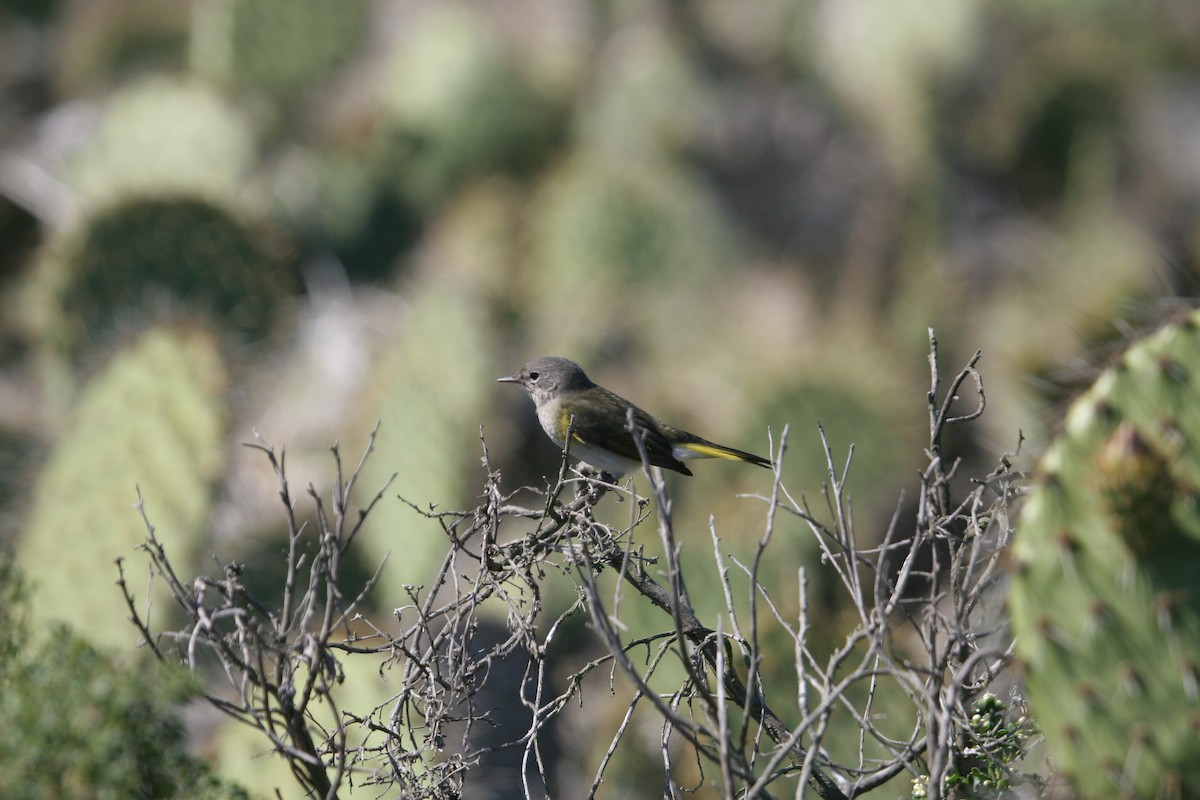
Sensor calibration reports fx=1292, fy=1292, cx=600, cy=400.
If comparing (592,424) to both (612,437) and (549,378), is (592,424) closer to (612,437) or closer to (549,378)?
(612,437)

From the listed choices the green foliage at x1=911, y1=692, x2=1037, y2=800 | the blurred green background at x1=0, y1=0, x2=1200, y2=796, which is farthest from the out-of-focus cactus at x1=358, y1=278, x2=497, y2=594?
the green foliage at x1=911, y1=692, x2=1037, y2=800

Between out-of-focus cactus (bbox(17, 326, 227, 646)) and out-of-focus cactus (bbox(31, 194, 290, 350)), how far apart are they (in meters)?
1.78

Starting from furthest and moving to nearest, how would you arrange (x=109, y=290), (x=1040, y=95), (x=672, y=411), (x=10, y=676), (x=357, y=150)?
(x=1040, y=95) → (x=357, y=150) → (x=672, y=411) → (x=109, y=290) → (x=10, y=676)

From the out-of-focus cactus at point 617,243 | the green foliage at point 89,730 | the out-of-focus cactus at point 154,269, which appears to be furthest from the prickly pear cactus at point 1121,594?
the out-of-focus cactus at point 617,243

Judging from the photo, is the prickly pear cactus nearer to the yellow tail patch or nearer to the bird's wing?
the bird's wing

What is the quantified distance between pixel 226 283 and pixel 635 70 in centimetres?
550

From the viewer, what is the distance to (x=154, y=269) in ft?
26.8

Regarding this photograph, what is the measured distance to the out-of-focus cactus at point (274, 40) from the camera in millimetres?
11492

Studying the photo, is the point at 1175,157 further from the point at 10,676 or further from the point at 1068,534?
the point at 10,676

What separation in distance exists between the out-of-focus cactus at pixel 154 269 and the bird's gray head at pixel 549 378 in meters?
3.43

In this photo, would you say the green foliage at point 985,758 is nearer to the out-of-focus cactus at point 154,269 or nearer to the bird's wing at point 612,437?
the bird's wing at point 612,437

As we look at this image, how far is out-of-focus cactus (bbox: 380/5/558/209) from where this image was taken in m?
11.7

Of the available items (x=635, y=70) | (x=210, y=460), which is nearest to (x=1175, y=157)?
(x=635, y=70)

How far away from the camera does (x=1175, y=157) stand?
13875mm
